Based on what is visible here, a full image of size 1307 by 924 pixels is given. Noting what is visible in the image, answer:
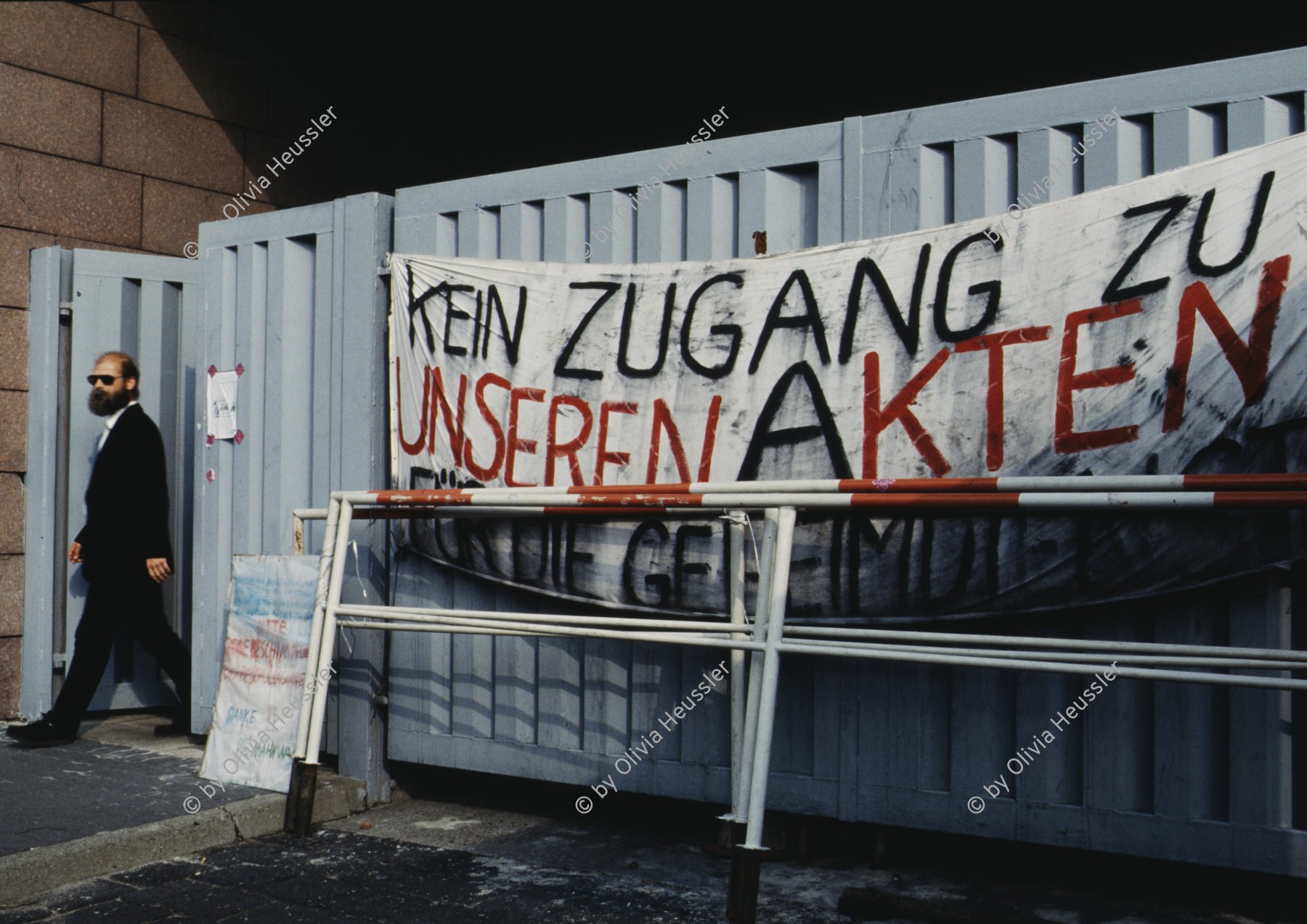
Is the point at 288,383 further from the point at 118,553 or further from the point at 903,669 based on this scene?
the point at 903,669

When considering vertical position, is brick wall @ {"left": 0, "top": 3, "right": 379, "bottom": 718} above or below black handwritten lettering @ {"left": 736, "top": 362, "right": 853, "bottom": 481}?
above

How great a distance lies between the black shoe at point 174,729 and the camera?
6.66 m

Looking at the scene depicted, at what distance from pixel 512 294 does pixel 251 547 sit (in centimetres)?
195

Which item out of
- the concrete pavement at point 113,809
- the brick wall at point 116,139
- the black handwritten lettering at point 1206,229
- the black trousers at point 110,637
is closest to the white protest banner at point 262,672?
the concrete pavement at point 113,809

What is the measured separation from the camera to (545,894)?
425 centimetres

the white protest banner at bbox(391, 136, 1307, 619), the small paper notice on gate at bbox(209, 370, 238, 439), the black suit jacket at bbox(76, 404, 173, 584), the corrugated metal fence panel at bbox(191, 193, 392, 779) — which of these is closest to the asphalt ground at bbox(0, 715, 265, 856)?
the corrugated metal fence panel at bbox(191, 193, 392, 779)

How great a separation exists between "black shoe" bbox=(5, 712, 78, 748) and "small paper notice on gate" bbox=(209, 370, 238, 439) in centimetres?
164

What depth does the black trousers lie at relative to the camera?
636 cm

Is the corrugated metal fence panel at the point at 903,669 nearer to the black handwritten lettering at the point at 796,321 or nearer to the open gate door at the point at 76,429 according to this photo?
the black handwritten lettering at the point at 796,321

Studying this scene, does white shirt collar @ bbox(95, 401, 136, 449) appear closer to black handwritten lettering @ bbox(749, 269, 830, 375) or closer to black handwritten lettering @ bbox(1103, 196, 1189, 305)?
black handwritten lettering @ bbox(749, 269, 830, 375)

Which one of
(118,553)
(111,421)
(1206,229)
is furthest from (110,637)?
(1206,229)

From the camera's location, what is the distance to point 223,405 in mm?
6285

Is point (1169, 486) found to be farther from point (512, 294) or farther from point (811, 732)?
point (512, 294)

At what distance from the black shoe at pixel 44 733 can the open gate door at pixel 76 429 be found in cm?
72
